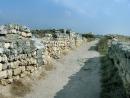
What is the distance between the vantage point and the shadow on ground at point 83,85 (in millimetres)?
14198

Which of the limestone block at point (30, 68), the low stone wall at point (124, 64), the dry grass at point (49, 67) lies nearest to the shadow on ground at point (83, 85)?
the low stone wall at point (124, 64)

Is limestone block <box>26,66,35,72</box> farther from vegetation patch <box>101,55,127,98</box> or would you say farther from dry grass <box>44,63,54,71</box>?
vegetation patch <box>101,55,127,98</box>

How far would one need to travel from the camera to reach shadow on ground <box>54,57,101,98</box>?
1420 centimetres

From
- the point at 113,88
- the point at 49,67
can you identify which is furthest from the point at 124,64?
the point at 49,67

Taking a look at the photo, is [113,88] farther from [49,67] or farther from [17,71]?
[49,67]

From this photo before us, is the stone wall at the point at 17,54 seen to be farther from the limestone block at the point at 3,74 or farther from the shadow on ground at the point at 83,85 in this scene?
the shadow on ground at the point at 83,85

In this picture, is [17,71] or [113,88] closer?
[113,88]

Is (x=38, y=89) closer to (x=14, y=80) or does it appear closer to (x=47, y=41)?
(x=14, y=80)

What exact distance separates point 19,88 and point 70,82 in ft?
11.4

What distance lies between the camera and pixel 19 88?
14.1 metres

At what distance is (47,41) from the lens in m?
24.1

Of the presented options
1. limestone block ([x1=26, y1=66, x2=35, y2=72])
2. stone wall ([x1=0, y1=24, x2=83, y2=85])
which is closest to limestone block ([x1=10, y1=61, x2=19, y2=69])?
stone wall ([x1=0, y1=24, x2=83, y2=85])

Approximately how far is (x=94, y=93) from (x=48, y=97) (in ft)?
6.28

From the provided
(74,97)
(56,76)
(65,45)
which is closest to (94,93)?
(74,97)
